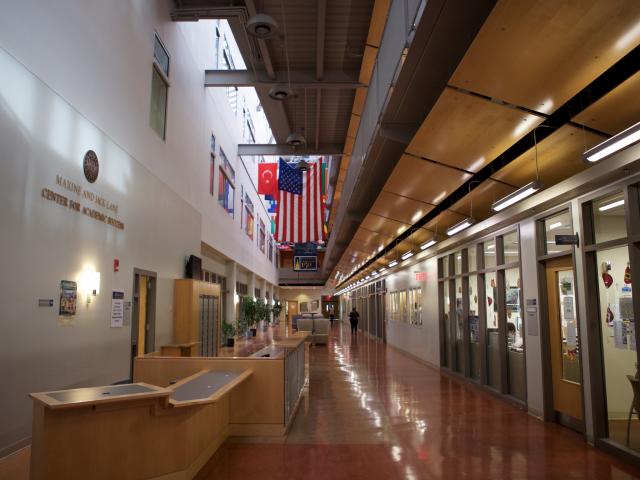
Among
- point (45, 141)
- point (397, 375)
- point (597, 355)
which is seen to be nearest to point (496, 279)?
point (597, 355)

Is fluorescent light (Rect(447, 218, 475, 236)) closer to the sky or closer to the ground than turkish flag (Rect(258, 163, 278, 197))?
closer to the ground

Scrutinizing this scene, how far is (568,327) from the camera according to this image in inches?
244

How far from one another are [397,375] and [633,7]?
881cm

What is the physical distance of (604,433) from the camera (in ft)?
17.3

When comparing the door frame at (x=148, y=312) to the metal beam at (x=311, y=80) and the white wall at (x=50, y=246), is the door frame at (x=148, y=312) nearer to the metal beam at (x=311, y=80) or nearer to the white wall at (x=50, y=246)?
the white wall at (x=50, y=246)

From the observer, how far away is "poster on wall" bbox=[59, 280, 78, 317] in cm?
525

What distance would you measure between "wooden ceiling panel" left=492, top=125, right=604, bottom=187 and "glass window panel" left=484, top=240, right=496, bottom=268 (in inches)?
71.1

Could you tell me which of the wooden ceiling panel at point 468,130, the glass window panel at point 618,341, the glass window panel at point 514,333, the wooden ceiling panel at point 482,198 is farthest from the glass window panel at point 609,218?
the glass window panel at point 514,333

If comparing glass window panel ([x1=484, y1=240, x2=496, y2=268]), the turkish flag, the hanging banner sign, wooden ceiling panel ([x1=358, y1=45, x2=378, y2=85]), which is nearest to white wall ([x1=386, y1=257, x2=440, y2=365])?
glass window panel ([x1=484, y1=240, x2=496, y2=268])

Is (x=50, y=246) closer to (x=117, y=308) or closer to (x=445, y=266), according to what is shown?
(x=117, y=308)

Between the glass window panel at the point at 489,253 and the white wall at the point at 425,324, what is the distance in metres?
3.01

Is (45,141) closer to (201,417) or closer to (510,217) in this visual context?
(201,417)

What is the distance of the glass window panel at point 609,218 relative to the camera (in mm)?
5102

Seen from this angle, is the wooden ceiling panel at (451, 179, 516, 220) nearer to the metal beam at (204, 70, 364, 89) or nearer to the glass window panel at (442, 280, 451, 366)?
the glass window panel at (442, 280, 451, 366)
